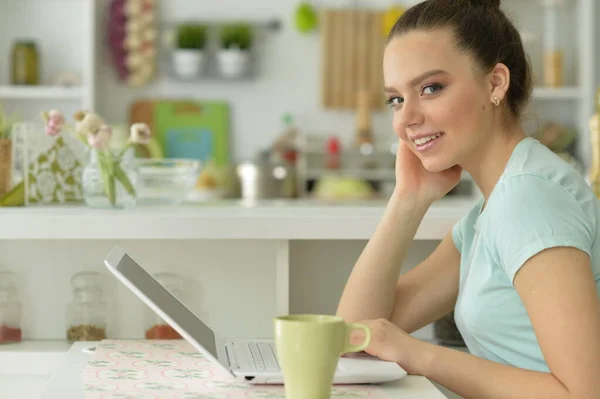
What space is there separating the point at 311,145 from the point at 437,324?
3365 millimetres

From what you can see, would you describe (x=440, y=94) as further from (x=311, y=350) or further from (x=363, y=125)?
(x=363, y=125)

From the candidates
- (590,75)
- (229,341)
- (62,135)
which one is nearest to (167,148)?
(590,75)

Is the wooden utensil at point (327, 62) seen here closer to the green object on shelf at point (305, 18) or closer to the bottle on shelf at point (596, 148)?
the green object on shelf at point (305, 18)

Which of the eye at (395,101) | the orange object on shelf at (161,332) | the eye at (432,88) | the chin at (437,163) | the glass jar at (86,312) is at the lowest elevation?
the orange object on shelf at (161,332)

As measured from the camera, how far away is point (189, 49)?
4938 mm

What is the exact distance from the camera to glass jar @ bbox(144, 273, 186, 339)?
1.71 metres

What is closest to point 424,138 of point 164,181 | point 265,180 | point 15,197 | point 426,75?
point 426,75

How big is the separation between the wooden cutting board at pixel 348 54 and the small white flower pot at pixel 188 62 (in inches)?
27.9

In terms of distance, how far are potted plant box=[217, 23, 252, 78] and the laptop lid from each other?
378 centimetres

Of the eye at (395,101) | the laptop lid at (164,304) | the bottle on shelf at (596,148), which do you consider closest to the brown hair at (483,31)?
the eye at (395,101)

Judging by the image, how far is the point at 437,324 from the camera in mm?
1822

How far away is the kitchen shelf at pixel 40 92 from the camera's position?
467 cm

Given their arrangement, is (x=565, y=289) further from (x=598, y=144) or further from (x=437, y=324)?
(x=598, y=144)

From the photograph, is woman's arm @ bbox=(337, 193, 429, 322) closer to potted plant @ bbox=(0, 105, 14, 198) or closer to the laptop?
the laptop
